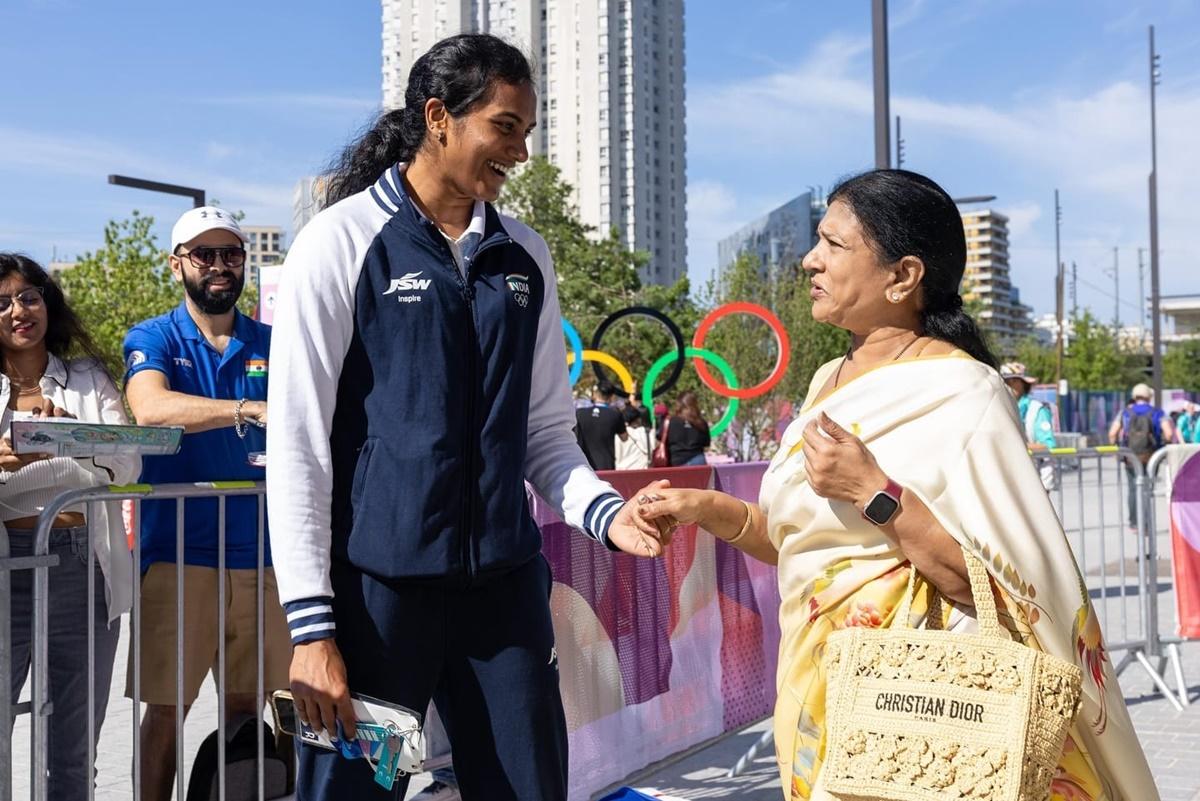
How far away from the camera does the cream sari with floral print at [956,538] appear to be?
2.46 meters

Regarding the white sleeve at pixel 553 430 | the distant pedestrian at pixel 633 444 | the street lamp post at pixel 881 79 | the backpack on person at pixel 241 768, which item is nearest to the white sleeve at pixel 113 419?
the backpack on person at pixel 241 768

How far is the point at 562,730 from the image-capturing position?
2658 millimetres

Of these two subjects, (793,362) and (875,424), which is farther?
(793,362)

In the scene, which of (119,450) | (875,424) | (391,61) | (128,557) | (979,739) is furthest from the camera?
(391,61)

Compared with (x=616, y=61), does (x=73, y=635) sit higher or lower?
lower

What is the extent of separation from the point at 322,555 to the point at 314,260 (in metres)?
0.54

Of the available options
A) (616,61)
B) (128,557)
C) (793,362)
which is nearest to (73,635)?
(128,557)

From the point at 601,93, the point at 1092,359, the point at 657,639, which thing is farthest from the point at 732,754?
the point at 601,93

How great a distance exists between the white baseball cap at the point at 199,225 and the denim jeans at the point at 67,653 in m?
1.10

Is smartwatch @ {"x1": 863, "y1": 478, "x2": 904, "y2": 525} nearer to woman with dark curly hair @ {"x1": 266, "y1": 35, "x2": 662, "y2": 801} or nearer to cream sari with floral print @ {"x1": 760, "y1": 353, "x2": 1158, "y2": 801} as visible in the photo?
cream sari with floral print @ {"x1": 760, "y1": 353, "x2": 1158, "y2": 801}

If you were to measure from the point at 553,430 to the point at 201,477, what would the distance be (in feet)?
6.05

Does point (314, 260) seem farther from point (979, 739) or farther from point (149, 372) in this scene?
point (149, 372)

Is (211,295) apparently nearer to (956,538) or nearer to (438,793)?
(438,793)

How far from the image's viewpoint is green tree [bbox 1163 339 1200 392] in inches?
3145
